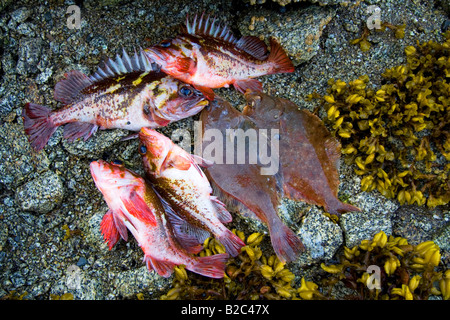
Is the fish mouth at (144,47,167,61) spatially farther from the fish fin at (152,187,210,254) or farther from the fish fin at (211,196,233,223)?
the fish fin at (211,196,233,223)

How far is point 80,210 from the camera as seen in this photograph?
4.17 m

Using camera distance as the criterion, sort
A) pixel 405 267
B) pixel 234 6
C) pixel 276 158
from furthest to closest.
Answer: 1. pixel 234 6
2. pixel 276 158
3. pixel 405 267

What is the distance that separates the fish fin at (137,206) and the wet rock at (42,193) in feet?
2.96

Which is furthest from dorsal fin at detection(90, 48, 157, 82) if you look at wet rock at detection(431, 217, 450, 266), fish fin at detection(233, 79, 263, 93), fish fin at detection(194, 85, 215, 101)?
wet rock at detection(431, 217, 450, 266)

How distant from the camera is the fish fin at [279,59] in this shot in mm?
4023

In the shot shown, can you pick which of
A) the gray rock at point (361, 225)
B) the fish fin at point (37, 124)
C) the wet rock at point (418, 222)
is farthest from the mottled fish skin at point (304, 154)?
the fish fin at point (37, 124)

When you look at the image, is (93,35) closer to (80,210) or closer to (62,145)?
(62,145)

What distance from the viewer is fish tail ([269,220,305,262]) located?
3.84 m

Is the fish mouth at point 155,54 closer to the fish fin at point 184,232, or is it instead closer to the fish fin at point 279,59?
the fish fin at point 279,59

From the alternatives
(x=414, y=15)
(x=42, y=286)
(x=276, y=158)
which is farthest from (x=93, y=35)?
(x=414, y=15)

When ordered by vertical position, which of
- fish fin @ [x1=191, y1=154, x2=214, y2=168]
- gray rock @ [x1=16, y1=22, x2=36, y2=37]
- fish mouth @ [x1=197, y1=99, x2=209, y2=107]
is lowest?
fish fin @ [x1=191, y1=154, x2=214, y2=168]

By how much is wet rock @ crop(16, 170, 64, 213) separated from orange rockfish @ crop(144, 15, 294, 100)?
1763mm

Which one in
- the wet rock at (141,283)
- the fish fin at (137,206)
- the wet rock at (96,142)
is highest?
the wet rock at (96,142)

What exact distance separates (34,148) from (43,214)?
2.47 ft
